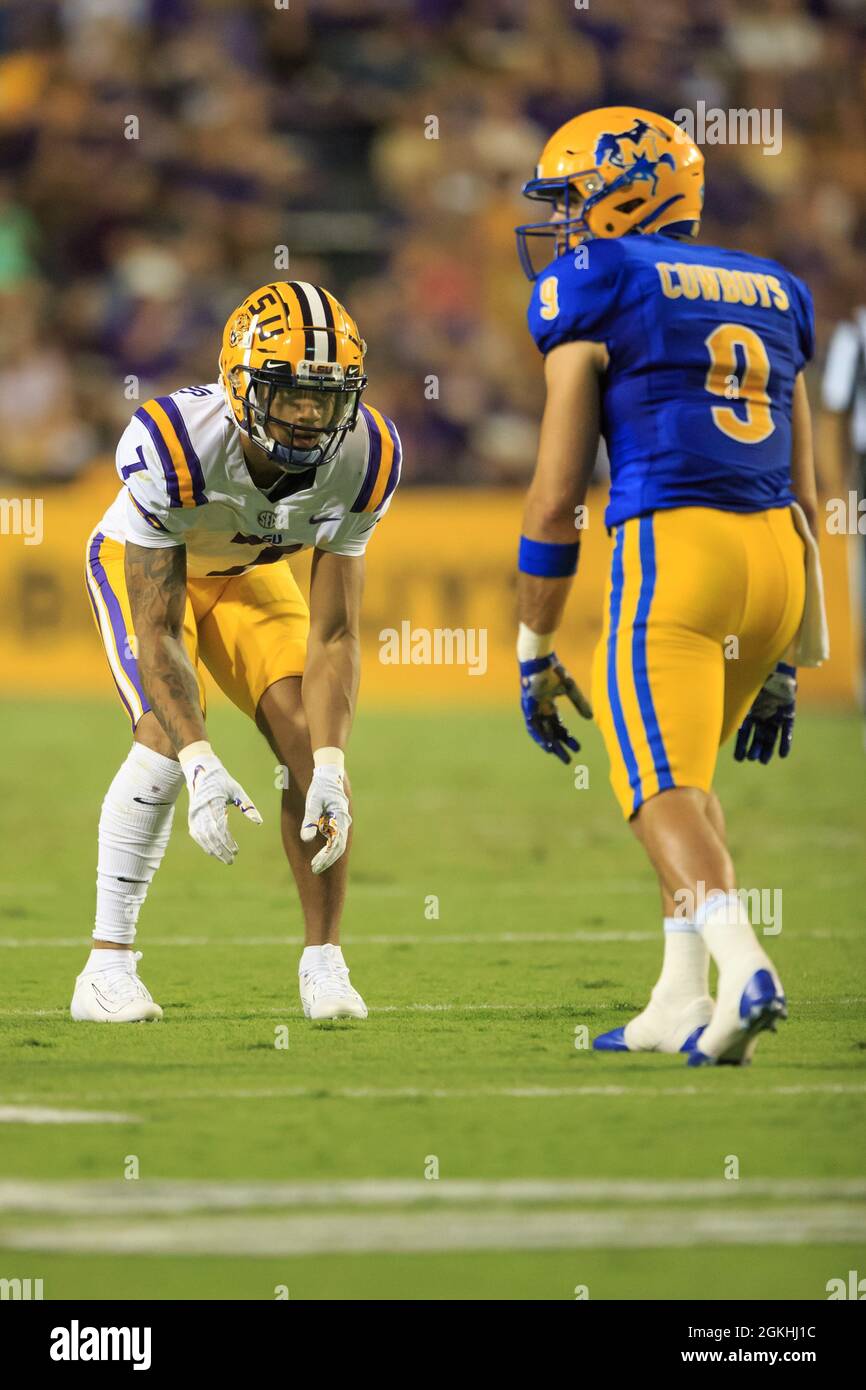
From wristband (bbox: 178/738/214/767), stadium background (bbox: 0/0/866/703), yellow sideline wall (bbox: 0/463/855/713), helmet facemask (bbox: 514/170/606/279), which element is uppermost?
stadium background (bbox: 0/0/866/703)

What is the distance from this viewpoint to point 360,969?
6426 millimetres

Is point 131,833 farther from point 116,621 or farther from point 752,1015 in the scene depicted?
point 752,1015

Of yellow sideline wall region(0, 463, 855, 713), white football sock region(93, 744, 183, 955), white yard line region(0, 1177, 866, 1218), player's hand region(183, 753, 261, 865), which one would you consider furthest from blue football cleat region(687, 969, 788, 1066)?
yellow sideline wall region(0, 463, 855, 713)

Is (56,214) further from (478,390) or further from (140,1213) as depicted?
(140,1213)

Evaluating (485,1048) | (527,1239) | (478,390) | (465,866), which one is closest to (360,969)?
(485,1048)

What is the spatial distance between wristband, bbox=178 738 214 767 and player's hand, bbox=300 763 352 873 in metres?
0.32

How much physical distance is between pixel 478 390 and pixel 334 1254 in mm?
13699

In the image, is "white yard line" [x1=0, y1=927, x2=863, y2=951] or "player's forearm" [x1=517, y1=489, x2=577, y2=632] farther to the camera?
"white yard line" [x1=0, y1=927, x2=863, y2=951]

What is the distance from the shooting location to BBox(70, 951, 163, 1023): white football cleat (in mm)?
5477

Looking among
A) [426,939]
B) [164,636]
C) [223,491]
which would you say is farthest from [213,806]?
[426,939]

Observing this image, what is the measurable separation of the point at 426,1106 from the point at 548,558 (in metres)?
1.27

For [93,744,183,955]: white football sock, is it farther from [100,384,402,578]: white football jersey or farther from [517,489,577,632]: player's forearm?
[517,489,577,632]: player's forearm

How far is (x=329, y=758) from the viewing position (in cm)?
555

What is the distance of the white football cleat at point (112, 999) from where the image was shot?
18.0 ft
